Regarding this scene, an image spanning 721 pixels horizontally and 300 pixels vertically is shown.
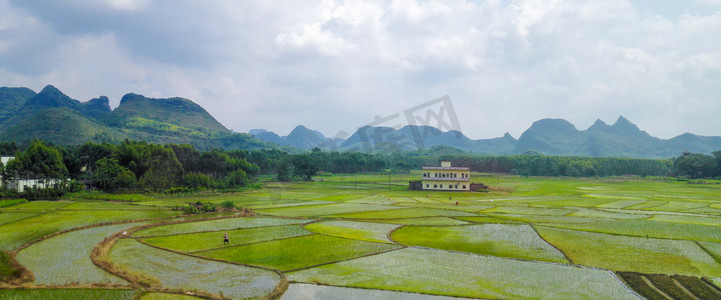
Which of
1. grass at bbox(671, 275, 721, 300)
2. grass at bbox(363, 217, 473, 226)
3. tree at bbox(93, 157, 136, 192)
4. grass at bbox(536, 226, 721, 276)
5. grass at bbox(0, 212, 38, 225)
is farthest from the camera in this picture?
tree at bbox(93, 157, 136, 192)

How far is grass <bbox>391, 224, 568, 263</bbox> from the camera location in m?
21.5

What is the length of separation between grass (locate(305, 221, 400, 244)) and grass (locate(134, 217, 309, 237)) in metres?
2.43

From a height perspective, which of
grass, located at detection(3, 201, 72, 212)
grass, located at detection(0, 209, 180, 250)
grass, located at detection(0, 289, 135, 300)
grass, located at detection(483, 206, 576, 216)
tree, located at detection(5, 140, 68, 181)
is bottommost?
grass, located at detection(0, 289, 135, 300)

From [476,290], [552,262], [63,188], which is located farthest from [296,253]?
[63,188]

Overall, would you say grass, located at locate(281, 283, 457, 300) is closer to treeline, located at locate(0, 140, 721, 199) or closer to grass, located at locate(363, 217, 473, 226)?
grass, located at locate(363, 217, 473, 226)

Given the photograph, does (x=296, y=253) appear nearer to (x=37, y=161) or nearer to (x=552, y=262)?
(x=552, y=262)

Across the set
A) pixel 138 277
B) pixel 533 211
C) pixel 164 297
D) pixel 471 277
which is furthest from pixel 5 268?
pixel 533 211

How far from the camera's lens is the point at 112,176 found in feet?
188

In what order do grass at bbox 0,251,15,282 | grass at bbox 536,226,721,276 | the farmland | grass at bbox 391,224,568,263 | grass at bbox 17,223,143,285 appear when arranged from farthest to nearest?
grass at bbox 391,224,568,263, grass at bbox 536,226,721,276, grass at bbox 17,223,143,285, grass at bbox 0,251,15,282, the farmland

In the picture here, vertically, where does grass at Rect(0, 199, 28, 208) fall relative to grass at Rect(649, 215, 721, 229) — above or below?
above

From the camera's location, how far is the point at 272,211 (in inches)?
1512

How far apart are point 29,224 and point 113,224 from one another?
5411mm

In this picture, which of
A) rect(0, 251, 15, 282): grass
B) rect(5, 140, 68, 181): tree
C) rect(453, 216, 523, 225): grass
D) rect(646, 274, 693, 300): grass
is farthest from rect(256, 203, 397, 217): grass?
rect(5, 140, 68, 181): tree

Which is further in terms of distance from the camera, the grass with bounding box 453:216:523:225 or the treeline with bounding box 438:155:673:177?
the treeline with bounding box 438:155:673:177
